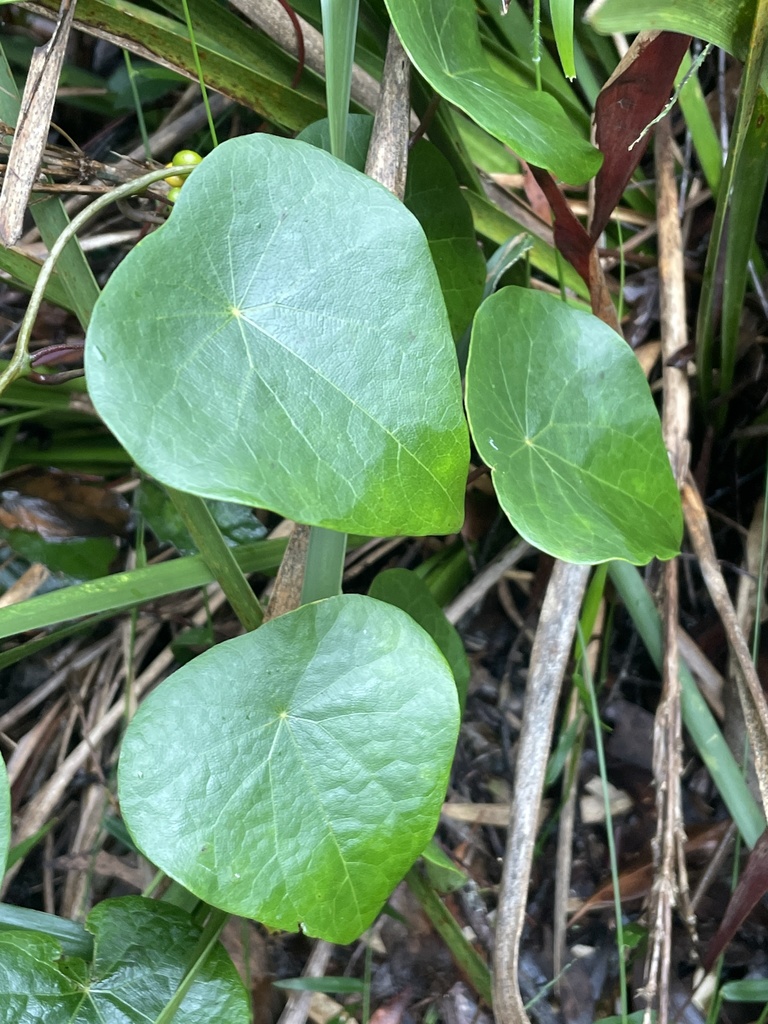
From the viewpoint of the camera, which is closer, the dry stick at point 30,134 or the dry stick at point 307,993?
the dry stick at point 30,134

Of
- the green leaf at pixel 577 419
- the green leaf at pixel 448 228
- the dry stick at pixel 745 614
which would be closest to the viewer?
the green leaf at pixel 577 419

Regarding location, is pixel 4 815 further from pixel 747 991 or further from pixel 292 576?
pixel 747 991

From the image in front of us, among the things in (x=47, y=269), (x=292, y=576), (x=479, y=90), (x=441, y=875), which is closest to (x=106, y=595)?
(x=292, y=576)

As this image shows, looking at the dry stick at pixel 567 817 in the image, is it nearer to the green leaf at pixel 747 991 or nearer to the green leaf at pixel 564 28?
the green leaf at pixel 747 991

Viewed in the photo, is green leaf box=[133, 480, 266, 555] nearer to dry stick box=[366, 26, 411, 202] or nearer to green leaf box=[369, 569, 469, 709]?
green leaf box=[369, 569, 469, 709]

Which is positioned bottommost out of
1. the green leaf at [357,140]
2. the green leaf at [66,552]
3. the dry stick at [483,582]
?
the green leaf at [66,552]

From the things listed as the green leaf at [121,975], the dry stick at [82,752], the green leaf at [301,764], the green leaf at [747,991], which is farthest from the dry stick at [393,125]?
the green leaf at [747,991]

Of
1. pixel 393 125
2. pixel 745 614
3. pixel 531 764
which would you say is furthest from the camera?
pixel 745 614
